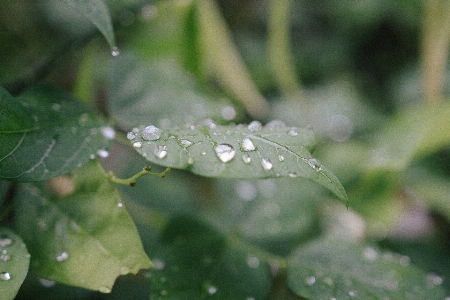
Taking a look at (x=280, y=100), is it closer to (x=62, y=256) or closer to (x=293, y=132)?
(x=293, y=132)

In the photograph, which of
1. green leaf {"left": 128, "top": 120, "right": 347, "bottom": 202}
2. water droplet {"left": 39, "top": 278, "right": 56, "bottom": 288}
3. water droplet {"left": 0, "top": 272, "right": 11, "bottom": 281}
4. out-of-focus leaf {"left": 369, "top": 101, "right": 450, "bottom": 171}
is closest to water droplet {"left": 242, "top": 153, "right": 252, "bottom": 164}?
green leaf {"left": 128, "top": 120, "right": 347, "bottom": 202}

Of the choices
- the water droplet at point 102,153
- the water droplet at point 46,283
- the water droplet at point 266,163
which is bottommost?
the water droplet at point 46,283

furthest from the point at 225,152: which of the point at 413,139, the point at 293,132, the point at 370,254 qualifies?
the point at 413,139

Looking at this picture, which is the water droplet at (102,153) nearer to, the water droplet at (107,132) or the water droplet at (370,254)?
the water droplet at (107,132)

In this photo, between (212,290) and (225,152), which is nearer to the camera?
(225,152)

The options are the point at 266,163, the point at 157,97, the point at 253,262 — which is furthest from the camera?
the point at 157,97

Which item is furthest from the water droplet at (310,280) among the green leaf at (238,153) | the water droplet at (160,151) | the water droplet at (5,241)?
the water droplet at (5,241)

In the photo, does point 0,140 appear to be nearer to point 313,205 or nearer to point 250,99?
point 313,205
